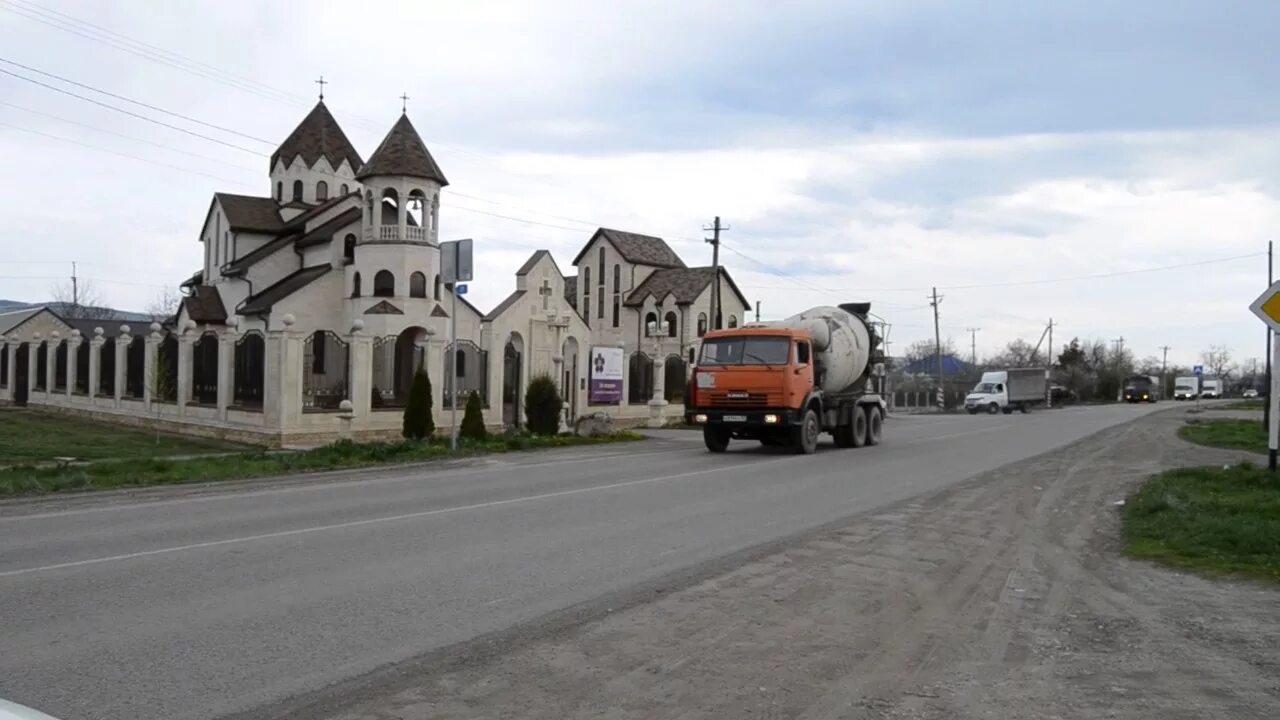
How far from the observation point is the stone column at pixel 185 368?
29062 millimetres

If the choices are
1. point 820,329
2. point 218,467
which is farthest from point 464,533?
point 820,329

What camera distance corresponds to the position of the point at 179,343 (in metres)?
29.5

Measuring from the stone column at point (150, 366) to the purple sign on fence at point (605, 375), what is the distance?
12952 millimetres

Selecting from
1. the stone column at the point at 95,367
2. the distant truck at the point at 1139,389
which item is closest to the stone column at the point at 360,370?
the stone column at the point at 95,367

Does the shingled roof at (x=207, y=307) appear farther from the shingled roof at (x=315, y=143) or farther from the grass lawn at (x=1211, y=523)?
the grass lawn at (x=1211, y=523)

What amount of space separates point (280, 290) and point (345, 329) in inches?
167

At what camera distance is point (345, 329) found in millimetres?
40156

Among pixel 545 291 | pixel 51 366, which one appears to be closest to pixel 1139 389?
pixel 545 291

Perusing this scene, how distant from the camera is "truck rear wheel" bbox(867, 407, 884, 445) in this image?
27.4m

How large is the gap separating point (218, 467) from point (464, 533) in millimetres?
9178

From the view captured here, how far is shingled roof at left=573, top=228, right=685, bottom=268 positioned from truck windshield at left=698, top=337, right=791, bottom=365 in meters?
34.7

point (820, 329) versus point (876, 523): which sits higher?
point (820, 329)

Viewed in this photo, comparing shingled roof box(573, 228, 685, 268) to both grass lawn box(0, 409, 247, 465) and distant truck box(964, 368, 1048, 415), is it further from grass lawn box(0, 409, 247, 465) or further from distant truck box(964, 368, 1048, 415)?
grass lawn box(0, 409, 247, 465)

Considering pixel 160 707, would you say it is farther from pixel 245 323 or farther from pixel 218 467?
pixel 245 323
